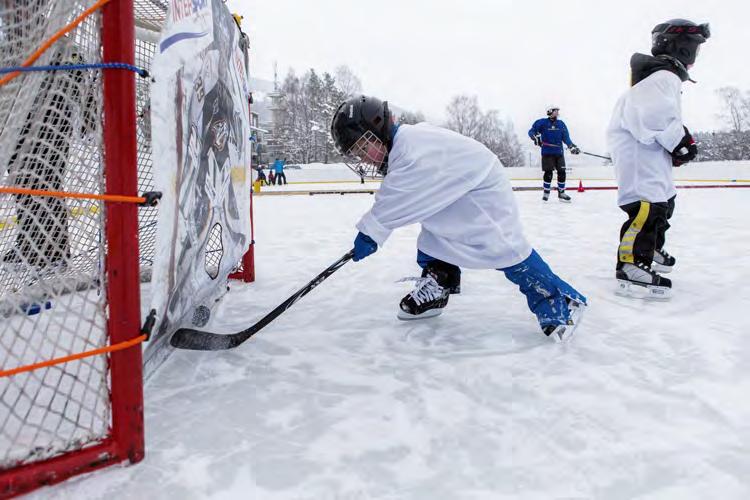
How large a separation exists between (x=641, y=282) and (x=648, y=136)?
649 millimetres

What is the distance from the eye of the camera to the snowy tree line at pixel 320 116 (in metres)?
37.2

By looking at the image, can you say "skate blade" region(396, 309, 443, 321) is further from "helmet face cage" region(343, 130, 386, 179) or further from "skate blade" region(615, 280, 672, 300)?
"skate blade" region(615, 280, 672, 300)

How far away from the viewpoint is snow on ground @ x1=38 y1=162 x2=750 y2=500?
0.97m

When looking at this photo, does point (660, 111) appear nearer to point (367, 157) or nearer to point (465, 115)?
point (367, 157)

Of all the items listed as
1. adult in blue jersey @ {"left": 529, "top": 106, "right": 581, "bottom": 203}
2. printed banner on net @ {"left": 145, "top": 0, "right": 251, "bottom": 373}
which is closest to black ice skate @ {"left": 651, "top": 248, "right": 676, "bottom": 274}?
printed banner on net @ {"left": 145, "top": 0, "right": 251, "bottom": 373}

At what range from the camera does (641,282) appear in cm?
231

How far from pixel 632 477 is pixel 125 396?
97 centimetres

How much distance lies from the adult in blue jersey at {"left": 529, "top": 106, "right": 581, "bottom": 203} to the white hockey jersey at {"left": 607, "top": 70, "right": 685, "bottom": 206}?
5130 mm

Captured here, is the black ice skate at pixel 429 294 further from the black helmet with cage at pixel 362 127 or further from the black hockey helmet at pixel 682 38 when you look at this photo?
the black hockey helmet at pixel 682 38

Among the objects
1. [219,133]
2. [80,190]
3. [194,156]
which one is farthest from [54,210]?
[219,133]

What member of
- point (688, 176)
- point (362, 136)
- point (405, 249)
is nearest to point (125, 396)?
point (362, 136)

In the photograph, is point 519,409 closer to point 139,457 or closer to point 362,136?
point 139,457

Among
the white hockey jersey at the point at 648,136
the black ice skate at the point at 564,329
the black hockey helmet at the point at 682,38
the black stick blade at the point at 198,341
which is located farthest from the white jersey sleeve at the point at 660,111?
the black stick blade at the point at 198,341

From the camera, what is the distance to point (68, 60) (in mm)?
992
